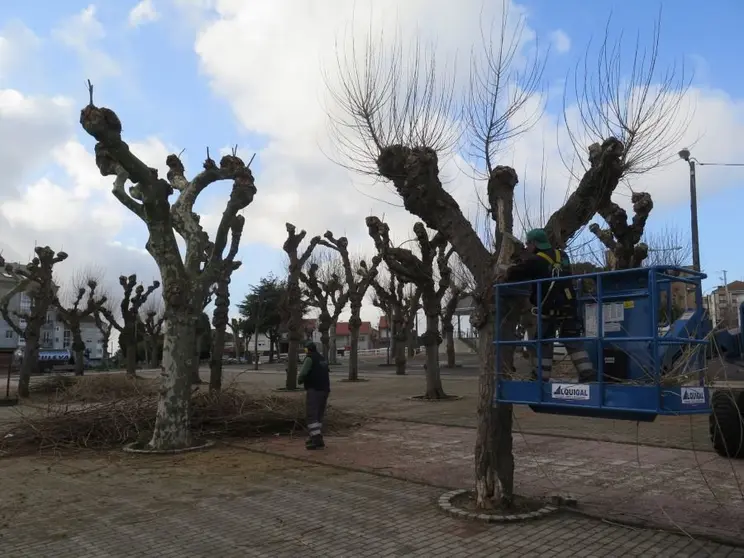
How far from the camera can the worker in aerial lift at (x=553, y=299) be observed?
18.5 ft

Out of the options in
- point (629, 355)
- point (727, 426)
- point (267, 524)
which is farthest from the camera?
point (727, 426)

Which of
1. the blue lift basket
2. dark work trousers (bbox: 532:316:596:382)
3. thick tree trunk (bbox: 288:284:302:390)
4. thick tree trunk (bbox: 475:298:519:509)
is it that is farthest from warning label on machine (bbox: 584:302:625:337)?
thick tree trunk (bbox: 288:284:302:390)

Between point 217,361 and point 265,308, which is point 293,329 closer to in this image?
point 217,361

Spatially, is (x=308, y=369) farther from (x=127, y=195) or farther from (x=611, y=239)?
(x=611, y=239)

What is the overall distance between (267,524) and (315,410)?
14.4 feet

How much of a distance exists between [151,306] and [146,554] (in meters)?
47.8

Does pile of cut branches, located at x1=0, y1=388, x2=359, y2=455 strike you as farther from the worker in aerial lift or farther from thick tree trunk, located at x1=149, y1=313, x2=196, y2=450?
the worker in aerial lift

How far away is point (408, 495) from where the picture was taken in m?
7.02

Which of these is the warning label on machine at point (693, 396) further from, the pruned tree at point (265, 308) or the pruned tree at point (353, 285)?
the pruned tree at point (265, 308)

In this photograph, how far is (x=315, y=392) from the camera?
10539 mm

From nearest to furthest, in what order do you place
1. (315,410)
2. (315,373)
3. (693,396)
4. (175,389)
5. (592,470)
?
(693,396)
(592,470)
(175,389)
(315,410)
(315,373)


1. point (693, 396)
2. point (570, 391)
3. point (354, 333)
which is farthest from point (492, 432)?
point (354, 333)

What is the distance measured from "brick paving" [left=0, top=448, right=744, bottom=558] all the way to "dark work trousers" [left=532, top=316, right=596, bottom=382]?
1.43m

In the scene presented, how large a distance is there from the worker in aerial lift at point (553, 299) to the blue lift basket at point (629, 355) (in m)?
0.07
